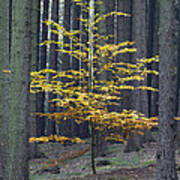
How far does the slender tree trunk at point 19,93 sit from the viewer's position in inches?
285

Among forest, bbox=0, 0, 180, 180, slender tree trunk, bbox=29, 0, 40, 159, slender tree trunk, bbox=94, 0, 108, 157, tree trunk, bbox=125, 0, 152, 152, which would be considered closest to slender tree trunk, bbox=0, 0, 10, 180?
forest, bbox=0, 0, 180, 180

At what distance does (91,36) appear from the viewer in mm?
9680

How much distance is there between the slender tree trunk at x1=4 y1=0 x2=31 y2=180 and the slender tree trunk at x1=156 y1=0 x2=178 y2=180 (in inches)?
123

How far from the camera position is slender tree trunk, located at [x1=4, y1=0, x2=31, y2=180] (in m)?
7.24

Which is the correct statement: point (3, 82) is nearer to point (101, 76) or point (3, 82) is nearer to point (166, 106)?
point (101, 76)

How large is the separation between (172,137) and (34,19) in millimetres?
8507

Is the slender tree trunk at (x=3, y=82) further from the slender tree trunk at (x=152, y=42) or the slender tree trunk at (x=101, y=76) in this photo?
the slender tree trunk at (x=152, y=42)

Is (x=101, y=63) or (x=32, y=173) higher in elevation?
(x=101, y=63)

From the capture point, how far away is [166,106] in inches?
277

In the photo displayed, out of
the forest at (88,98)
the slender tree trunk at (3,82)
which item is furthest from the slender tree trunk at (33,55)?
the slender tree trunk at (3,82)

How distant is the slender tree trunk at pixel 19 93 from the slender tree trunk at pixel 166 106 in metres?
3.13

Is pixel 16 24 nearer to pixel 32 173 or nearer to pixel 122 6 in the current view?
pixel 32 173

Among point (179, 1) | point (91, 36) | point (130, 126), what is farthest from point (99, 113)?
point (179, 1)

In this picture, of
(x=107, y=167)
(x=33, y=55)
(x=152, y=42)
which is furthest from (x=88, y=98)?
(x=152, y=42)
